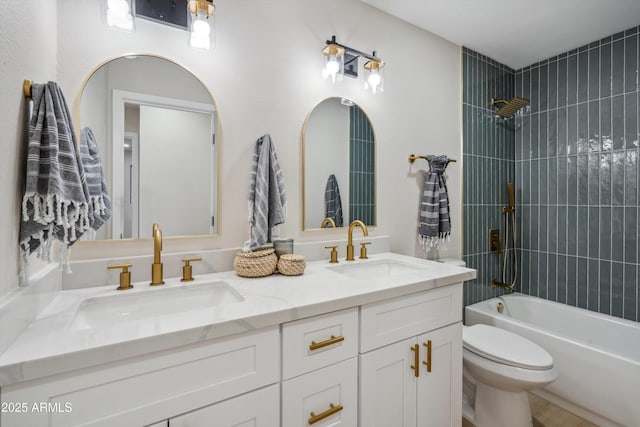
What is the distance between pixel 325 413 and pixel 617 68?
9.79 feet

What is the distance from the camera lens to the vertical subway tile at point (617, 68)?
2098mm

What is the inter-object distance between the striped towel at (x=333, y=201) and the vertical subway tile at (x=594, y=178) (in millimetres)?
2053

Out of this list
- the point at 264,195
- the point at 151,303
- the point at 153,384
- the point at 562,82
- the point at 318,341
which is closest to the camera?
the point at 153,384

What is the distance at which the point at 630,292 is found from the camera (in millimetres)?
2068

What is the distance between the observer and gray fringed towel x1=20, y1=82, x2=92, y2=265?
731mm

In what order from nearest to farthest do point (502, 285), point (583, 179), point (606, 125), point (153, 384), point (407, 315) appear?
point (153, 384), point (407, 315), point (606, 125), point (583, 179), point (502, 285)

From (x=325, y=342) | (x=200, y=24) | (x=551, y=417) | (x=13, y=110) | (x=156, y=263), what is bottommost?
(x=551, y=417)

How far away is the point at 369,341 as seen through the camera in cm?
105

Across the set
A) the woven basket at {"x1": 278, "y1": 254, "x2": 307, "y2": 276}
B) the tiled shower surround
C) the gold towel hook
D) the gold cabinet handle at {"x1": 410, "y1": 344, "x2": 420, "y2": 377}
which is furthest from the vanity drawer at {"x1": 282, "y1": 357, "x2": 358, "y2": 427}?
the tiled shower surround

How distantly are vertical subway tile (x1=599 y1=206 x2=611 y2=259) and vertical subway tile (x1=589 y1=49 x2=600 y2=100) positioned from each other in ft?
2.87

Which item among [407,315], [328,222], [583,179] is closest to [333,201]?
[328,222]

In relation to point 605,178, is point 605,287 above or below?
below

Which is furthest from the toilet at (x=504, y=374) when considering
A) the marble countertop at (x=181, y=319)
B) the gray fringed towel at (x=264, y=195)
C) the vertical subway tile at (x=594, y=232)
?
the gray fringed towel at (x=264, y=195)

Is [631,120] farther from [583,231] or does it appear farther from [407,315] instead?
[407,315]
